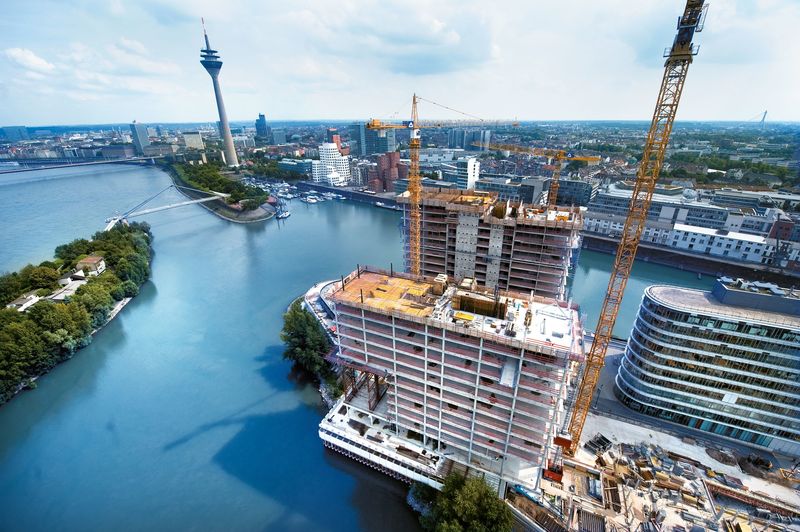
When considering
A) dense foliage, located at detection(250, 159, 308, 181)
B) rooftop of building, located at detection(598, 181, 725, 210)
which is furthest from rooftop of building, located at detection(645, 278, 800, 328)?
dense foliage, located at detection(250, 159, 308, 181)

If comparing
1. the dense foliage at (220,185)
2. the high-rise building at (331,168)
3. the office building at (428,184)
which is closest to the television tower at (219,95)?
the dense foliage at (220,185)

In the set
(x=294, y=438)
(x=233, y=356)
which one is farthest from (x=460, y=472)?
(x=233, y=356)

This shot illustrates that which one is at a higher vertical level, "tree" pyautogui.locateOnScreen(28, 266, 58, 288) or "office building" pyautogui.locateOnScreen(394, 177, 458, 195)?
"office building" pyautogui.locateOnScreen(394, 177, 458, 195)

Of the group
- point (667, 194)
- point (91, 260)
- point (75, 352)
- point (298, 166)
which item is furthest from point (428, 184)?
point (75, 352)

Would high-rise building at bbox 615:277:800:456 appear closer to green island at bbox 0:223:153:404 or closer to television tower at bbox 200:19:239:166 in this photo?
green island at bbox 0:223:153:404

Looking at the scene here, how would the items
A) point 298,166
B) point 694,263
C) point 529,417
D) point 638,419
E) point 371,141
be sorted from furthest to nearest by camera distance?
Answer: point 371,141
point 298,166
point 694,263
point 638,419
point 529,417

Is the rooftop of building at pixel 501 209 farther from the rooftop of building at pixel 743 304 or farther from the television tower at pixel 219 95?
the television tower at pixel 219 95

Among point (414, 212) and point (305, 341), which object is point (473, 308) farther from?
point (305, 341)

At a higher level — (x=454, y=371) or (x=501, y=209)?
(x=501, y=209)
